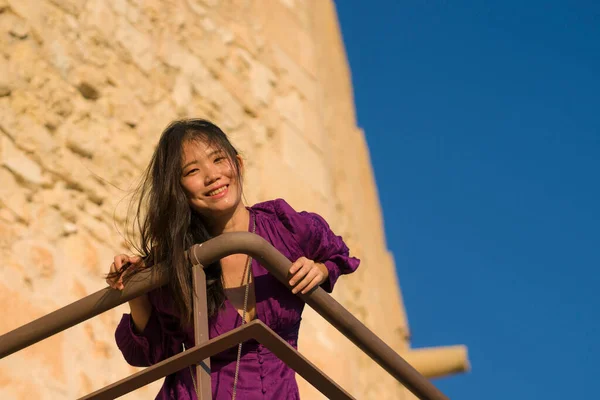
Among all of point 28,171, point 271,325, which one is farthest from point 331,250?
point 28,171

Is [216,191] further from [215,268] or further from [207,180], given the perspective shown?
[215,268]

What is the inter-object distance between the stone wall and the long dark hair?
1.05 m

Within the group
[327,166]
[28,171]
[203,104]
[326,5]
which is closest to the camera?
[28,171]

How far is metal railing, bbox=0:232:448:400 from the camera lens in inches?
64.8

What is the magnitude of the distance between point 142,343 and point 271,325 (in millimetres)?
248

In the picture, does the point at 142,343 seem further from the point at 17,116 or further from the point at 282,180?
the point at 282,180

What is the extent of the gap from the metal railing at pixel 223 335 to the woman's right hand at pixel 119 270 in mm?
15

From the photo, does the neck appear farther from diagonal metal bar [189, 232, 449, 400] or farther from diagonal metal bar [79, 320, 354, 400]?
diagonal metal bar [79, 320, 354, 400]

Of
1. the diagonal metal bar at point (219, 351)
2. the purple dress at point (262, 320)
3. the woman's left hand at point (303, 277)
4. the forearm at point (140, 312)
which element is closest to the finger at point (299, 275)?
the woman's left hand at point (303, 277)

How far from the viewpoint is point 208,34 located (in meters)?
4.50

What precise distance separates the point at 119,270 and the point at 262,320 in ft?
1.02

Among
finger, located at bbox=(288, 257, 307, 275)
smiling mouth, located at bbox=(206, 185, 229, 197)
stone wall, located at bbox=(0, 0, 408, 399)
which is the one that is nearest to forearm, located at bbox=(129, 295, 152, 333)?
smiling mouth, located at bbox=(206, 185, 229, 197)

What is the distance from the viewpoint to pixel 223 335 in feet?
5.35

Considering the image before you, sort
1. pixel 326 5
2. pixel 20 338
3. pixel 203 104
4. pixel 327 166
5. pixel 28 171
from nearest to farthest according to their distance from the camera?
1. pixel 20 338
2. pixel 28 171
3. pixel 203 104
4. pixel 327 166
5. pixel 326 5
